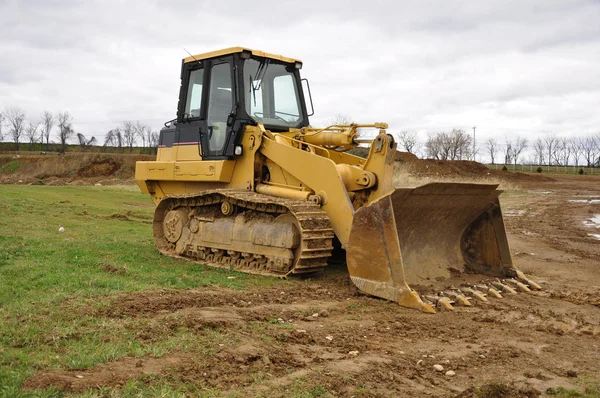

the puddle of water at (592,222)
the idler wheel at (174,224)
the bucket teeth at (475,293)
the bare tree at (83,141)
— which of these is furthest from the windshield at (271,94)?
the bare tree at (83,141)

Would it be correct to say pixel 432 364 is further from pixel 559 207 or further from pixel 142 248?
pixel 559 207

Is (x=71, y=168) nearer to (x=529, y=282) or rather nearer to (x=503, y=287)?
(x=529, y=282)

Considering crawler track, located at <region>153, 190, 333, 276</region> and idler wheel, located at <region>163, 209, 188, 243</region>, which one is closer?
crawler track, located at <region>153, 190, 333, 276</region>

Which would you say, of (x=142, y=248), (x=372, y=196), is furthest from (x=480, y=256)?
(x=142, y=248)

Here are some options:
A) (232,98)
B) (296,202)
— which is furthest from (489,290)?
(232,98)

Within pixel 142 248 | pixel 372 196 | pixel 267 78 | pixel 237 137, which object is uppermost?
pixel 267 78

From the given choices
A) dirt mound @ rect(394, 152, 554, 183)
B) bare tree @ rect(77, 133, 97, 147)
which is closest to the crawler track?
dirt mound @ rect(394, 152, 554, 183)

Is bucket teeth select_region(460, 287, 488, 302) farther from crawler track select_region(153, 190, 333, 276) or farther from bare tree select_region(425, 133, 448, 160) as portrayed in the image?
bare tree select_region(425, 133, 448, 160)

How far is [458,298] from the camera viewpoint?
7043mm

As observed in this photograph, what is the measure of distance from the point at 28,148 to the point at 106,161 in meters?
26.7

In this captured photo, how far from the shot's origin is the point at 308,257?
8055 mm

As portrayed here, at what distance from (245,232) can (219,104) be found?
8.15 ft

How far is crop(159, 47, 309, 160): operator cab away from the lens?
32.0 ft

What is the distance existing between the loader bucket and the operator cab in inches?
126
